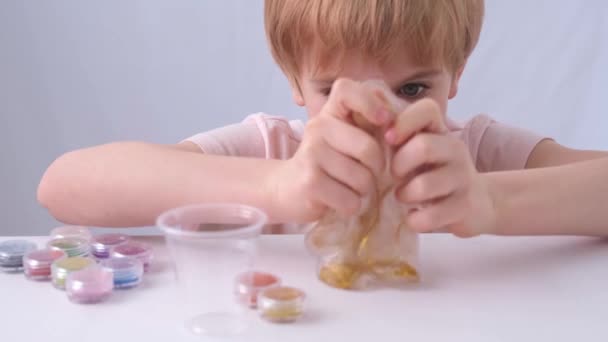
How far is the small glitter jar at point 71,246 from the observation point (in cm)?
67

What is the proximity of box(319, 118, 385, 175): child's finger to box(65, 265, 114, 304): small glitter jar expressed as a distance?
8.5 inches

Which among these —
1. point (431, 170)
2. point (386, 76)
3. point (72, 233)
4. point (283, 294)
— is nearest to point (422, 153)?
point (431, 170)

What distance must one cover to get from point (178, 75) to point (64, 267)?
1033 mm

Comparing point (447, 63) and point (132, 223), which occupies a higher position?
point (447, 63)

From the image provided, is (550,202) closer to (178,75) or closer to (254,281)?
(254,281)

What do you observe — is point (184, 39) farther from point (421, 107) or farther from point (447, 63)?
point (421, 107)

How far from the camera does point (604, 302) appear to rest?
603mm

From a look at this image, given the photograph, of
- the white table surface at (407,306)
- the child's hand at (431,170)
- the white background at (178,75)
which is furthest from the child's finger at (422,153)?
the white background at (178,75)

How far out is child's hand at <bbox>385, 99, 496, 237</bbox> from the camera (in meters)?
0.57

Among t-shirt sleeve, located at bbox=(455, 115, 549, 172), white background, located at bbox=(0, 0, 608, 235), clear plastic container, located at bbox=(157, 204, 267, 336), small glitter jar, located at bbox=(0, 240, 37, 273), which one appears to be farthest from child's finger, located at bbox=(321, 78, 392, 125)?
white background, located at bbox=(0, 0, 608, 235)

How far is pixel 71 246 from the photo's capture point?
681 mm

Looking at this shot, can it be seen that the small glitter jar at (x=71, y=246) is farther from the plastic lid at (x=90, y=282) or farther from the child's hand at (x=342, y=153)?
the child's hand at (x=342, y=153)

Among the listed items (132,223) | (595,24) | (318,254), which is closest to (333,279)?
(318,254)

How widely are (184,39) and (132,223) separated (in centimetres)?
90
